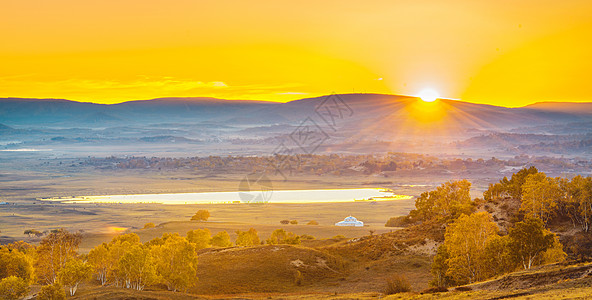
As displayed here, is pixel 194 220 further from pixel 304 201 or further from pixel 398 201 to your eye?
pixel 398 201

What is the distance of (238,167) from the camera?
17612 centimetres

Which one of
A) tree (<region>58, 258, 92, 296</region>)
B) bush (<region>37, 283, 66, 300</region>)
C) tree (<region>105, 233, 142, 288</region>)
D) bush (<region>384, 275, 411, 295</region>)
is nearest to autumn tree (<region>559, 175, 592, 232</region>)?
bush (<region>384, 275, 411, 295</region>)

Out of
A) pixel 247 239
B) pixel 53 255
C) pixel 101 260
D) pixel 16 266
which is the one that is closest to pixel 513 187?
pixel 247 239

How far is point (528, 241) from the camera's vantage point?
32781 millimetres

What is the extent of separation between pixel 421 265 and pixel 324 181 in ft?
335

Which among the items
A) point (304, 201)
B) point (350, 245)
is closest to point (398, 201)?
point (304, 201)

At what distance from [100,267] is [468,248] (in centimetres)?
2487

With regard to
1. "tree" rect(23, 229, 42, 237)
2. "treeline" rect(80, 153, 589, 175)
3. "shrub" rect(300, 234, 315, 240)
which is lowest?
"shrub" rect(300, 234, 315, 240)

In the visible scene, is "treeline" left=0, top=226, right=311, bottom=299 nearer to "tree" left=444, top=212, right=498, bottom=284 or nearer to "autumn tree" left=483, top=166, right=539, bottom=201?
"tree" left=444, top=212, right=498, bottom=284

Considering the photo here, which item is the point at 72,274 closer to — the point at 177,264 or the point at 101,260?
the point at 101,260

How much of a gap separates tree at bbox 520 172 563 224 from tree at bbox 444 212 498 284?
13.7m

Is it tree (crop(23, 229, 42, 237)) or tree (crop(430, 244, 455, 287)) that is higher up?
tree (crop(430, 244, 455, 287))

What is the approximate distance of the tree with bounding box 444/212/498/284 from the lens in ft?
111

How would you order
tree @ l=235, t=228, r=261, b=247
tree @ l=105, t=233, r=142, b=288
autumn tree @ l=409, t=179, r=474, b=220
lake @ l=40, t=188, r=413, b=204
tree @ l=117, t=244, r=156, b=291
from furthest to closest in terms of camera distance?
1. lake @ l=40, t=188, r=413, b=204
2. autumn tree @ l=409, t=179, r=474, b=220
3. tree @ l=235, t=228, r=261, b=247
4. tree @ l=105, t=233, r=142, b=288
5. tree @ l=117, t=244, r=156, b=291
